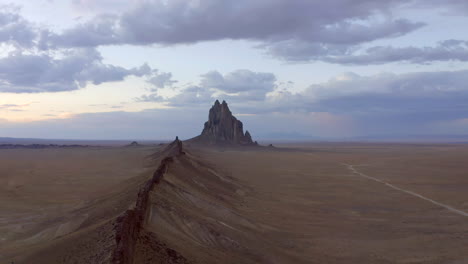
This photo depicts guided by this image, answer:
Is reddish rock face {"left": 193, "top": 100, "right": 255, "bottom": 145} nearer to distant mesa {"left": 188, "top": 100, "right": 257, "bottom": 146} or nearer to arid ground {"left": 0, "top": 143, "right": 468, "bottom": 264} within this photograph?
distant mesa {"left": 188, "top": 100, "right": 257, "bottom": 146}

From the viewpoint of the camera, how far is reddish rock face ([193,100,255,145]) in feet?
431

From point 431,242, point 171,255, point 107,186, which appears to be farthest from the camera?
point 107,186

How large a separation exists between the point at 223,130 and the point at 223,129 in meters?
0.36

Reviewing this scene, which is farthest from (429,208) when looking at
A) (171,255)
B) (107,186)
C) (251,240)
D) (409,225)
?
(107,186)

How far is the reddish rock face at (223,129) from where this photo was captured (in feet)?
431

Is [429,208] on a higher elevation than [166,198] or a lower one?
lower

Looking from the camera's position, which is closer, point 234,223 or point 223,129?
point 234,223

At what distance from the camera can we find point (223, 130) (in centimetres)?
13275

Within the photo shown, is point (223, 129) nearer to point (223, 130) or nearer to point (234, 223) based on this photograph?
point (223, 130)

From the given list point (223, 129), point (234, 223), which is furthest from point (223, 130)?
point (234, 223)

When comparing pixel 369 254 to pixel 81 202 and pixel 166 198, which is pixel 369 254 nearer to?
pixel 166 198

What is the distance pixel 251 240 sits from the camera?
15.1 meters

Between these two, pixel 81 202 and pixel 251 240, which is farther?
pixel 81 202

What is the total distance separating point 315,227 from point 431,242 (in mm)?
4986
